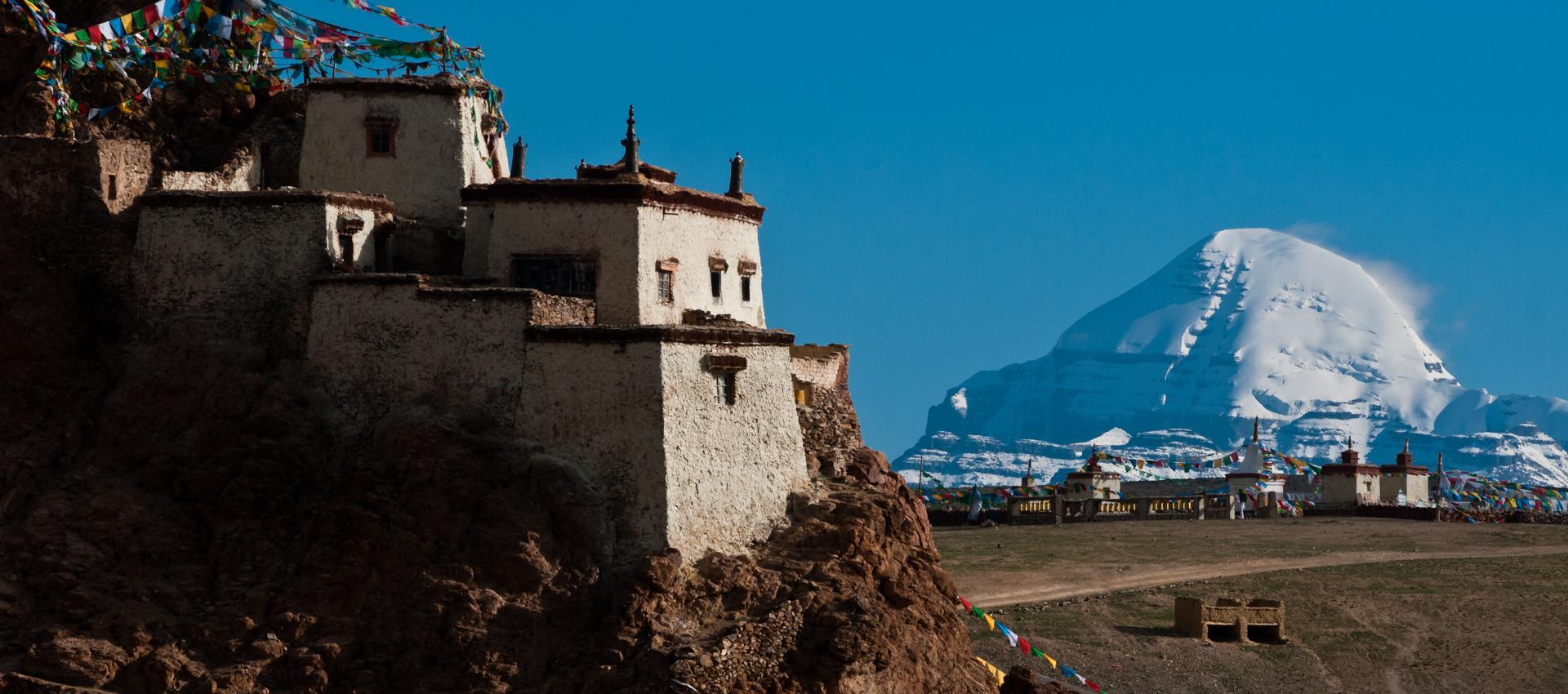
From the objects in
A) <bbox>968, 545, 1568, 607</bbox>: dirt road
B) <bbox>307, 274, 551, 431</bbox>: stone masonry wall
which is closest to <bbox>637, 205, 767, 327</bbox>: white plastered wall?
<bbox>307, 274, 551, 431</bbox>: stone masonry wall

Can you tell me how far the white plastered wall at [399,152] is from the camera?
5722cm

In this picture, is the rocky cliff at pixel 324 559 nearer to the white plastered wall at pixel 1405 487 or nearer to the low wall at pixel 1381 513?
the low wall at pixel 1381 513

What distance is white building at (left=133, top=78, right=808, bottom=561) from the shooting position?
5075 centimetres

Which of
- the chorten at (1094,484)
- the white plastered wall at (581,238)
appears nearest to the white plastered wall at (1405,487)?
the chorten at (1094,484)

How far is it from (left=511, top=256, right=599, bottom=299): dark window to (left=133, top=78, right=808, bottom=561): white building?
42 mm

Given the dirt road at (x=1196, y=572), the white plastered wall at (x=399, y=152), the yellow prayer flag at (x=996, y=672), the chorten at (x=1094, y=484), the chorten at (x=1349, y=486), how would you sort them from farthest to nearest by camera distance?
the chorten at (x=1094, y=484), the chorten at (x=1349, y=486), the dirt road at (x=1196, y=572), the white plastered wall at (x=399, y=152), the yellow prayer flag at (x=996, y=672)

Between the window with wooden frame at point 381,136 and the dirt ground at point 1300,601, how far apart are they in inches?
743

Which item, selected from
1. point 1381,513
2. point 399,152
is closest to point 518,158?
point 399,152

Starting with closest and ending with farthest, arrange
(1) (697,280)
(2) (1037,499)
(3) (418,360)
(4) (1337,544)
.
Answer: (3) (418,360)
(1) (697,280)
(4) (1337,544)
(2) (1037,499)

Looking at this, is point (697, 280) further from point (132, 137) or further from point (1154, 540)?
point (1154, 540)

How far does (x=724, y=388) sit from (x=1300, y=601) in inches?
941

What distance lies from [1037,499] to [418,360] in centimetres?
4708

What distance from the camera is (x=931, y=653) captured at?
51844mm

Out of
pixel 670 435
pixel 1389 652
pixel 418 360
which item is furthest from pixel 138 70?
pixel 1389 652
